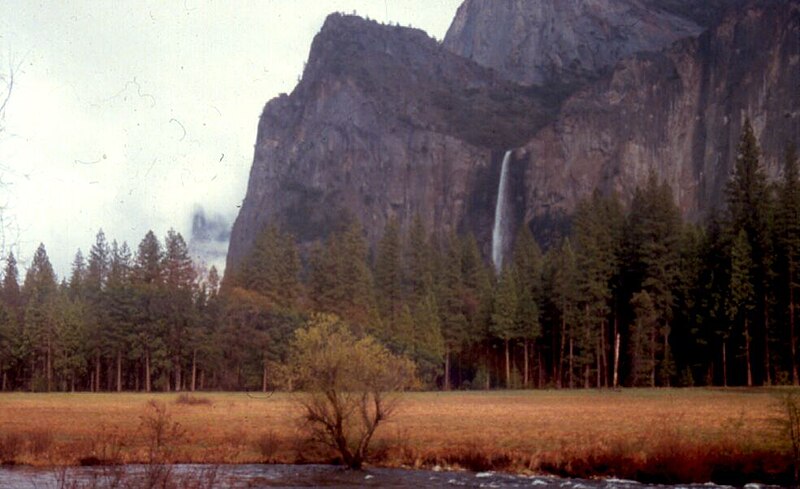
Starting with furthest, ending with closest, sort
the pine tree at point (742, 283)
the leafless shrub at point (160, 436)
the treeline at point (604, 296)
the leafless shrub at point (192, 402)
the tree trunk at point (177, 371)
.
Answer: the tree trunk at point (177, 371) < the treeline at point (604, 296) < the pine tree at point (742, 283) < the leafless shrub at point (192, 402) < the leafless shrub at point (160, 436)

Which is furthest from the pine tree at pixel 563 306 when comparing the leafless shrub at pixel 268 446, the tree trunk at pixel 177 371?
the leafless shrub at pixel 268 446

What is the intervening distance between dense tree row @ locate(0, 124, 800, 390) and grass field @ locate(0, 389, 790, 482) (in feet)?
72.5

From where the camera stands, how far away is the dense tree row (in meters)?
72.8

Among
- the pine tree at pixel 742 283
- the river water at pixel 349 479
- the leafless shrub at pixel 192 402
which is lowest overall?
the river water at pixel 349 479

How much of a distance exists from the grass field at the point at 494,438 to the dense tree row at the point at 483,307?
22.1 meters

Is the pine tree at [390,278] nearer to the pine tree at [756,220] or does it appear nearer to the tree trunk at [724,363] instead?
the tree trunk at [724,363]

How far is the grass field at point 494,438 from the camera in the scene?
30.9 metres

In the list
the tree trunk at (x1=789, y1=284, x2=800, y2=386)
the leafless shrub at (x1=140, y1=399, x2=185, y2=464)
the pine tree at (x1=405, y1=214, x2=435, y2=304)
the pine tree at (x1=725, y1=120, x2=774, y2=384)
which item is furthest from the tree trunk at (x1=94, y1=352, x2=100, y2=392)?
the tree trunk at (x1=789, y1=284, x2=800, y2=386)

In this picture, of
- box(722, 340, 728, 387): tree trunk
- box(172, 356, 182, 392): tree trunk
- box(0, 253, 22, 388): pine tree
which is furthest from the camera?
box(0, 253, 22, 388): pine tree

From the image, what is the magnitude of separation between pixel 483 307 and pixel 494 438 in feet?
210

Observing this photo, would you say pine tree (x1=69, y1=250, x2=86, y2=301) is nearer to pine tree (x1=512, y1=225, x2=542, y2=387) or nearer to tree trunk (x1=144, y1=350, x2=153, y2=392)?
tree trunk (x1=144, y1=350, x2=153, y2=392)

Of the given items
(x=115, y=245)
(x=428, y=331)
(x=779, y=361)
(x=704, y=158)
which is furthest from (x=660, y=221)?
(x=704, y=158)

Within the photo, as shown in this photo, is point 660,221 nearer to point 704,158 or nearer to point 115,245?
point 115,245

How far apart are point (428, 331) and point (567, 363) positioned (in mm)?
16477
